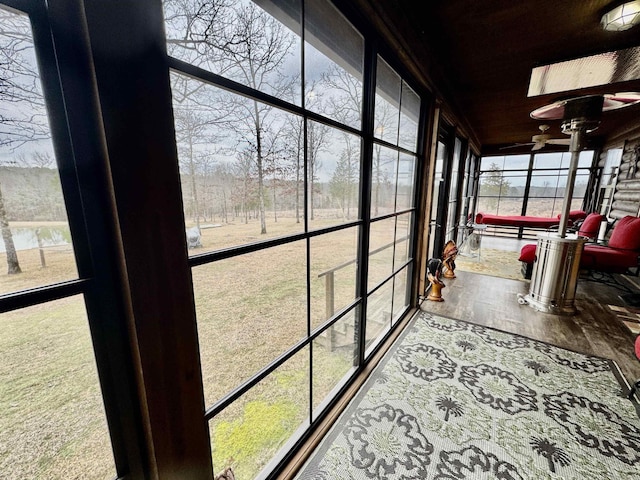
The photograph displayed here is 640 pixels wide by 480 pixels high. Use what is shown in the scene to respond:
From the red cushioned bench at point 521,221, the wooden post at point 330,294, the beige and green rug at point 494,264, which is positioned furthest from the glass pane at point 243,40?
the red cushioned bench at point 521,221

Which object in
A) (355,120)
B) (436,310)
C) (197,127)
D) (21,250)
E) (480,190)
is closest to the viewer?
(21,250)

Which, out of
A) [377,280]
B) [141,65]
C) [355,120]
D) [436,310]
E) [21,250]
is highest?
[355,120]

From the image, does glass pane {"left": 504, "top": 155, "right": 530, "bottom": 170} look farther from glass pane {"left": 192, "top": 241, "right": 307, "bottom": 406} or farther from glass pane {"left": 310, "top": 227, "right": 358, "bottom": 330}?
glass pane {"left": 192, "top": 241, "right": 307, "bottom": 406}

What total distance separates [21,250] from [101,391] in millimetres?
370

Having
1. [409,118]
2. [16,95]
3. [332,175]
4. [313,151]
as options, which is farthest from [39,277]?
[409,118]

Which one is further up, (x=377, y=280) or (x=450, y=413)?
(x=377, y=280)

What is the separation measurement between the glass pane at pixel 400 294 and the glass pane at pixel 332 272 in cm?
82

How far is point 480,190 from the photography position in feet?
27.9

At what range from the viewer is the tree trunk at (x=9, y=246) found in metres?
0.47

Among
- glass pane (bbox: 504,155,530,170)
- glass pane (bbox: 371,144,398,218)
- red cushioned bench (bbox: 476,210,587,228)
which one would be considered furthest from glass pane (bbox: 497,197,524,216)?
glass pane (bbox: 371,144,398,218)

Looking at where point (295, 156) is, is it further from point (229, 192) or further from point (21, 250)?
point (21, 250)

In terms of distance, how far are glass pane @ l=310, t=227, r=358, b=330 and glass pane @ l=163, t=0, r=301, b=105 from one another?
0.71 m

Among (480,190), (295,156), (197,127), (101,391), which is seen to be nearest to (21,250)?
(101,391)

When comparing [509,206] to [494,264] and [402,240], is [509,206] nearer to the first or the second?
[494,264]
